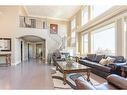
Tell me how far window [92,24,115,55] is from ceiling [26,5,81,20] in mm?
3961

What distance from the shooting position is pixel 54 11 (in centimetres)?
1309

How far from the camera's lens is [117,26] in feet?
21.5

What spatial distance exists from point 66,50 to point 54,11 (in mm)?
3783

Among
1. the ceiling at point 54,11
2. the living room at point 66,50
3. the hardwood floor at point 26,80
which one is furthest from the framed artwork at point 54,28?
the hardwood floor at point 26,80

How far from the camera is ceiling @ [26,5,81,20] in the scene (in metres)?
12.1

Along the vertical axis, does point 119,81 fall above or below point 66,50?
below

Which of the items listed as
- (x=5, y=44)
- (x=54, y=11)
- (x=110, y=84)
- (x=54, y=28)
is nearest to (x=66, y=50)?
(x=54, y=11)

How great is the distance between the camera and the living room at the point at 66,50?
490cm

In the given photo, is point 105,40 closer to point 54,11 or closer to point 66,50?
point 66,50

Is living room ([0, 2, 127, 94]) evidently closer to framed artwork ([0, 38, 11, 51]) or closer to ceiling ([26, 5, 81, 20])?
framed artwork ([0, 38, 11, 51])

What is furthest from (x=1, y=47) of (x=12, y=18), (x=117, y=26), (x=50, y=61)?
(x=117, y=26)

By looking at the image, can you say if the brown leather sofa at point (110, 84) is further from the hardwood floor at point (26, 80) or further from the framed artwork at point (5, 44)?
the framed artwork at point (5, 44)
